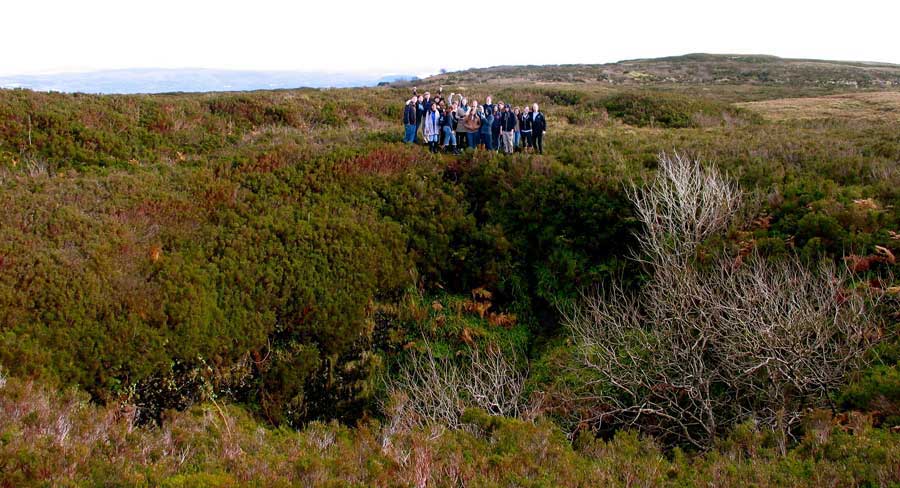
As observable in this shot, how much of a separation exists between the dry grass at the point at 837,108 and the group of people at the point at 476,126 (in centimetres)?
1681

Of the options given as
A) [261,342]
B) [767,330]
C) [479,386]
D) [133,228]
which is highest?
[133,228]

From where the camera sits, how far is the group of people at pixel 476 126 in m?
18.9

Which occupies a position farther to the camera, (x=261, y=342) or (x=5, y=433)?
(x=261, y=342)

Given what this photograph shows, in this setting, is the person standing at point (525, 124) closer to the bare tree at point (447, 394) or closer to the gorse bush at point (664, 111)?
the bare tree at point (447, 394)

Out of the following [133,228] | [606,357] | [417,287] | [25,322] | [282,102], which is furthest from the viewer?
[282,102]

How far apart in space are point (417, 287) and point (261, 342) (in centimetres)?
427

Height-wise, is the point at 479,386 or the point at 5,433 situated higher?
the point at 5,433

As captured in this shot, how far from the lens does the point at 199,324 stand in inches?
429

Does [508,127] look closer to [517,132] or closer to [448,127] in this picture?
[517,132]

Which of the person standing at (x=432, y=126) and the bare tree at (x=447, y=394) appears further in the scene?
the person standing at (x=432, y=126)

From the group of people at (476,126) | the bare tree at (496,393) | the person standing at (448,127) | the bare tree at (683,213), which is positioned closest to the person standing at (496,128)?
the group of people at (476,126)

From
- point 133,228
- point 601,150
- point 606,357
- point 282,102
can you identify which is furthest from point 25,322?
point 282,102

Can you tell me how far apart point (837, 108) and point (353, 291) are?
30556 millimetres

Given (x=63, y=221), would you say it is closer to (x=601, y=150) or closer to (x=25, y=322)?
(x=25, y=322)
